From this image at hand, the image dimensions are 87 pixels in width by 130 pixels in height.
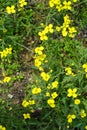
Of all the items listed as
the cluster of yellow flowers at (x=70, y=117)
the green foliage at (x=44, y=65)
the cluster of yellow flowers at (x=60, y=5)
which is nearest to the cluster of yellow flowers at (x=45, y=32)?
the green foliage at (x=44, y=65)

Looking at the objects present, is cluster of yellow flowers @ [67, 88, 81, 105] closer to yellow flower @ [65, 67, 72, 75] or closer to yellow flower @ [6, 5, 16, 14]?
yellow flower @ [65, 67, 72, 75]

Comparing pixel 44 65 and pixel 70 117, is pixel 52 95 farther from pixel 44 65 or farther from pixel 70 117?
pixel 44 65

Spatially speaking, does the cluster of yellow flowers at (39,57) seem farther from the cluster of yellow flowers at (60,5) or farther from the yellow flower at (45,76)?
the cluster of yellow flowers at (60,5)

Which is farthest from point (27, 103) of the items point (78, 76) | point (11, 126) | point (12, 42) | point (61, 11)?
point (61, 11)

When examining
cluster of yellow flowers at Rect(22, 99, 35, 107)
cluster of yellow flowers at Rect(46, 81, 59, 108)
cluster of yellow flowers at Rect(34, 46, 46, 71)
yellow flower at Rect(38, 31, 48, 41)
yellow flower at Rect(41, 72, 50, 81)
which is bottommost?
cluster of yellow flowers at Rect(22, 99, 35, 107)

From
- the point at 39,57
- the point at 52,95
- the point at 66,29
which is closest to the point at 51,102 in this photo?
the point at 52,95

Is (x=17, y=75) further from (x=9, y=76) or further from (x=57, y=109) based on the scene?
(x=57, y=109)

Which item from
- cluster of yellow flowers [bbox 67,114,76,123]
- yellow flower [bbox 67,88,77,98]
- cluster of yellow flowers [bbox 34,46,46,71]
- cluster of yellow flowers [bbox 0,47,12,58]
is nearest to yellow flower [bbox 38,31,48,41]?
cluster of yellow flowers [bbox 34,46,46,71]

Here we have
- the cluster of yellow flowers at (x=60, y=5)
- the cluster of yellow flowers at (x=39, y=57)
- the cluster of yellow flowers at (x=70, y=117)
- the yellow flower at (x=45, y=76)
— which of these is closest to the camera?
the cluster of yellow flowers at (x=70, y=117)

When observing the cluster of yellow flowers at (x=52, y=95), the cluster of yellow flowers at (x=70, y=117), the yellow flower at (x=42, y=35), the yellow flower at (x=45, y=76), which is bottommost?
the cluster of yellow flowers at (x=70, y=117)

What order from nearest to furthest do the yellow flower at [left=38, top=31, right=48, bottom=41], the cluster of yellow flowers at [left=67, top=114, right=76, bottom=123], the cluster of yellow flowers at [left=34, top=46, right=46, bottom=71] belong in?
the cluster of yellow flowers at [left=67, top=114, right=76, bottom=123] → the cluster of yellow flowers at [left=34, top=46, right=46, bottom=71] → the yellow flower at [left=38, top=31, right=48, bottom=41]

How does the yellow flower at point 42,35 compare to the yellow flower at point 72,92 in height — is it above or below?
above

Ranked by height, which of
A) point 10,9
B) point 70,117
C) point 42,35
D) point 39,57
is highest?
point 10,9

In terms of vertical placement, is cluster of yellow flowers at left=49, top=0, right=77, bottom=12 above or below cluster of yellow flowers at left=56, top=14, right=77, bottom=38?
above
